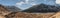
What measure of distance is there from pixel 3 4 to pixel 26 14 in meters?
0.22

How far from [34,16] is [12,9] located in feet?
0.67

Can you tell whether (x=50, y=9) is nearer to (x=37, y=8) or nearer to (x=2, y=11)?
(x=37, y=8)

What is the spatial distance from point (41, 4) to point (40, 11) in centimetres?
6

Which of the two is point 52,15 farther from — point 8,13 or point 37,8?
point 8,13

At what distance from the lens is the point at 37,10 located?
1994 mm

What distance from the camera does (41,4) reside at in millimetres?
1987

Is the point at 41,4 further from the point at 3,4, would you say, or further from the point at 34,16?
the point at 3,4

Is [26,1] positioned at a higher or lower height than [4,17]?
higher

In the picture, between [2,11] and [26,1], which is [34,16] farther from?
[2,11]

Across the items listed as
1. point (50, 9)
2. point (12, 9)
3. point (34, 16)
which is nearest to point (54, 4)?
point (50, 9)

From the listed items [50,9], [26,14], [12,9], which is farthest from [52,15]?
[12,9]

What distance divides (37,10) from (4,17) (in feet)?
0.98

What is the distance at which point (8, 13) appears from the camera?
198 cm

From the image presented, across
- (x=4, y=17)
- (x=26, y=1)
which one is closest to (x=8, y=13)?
(x=4, y=17)
